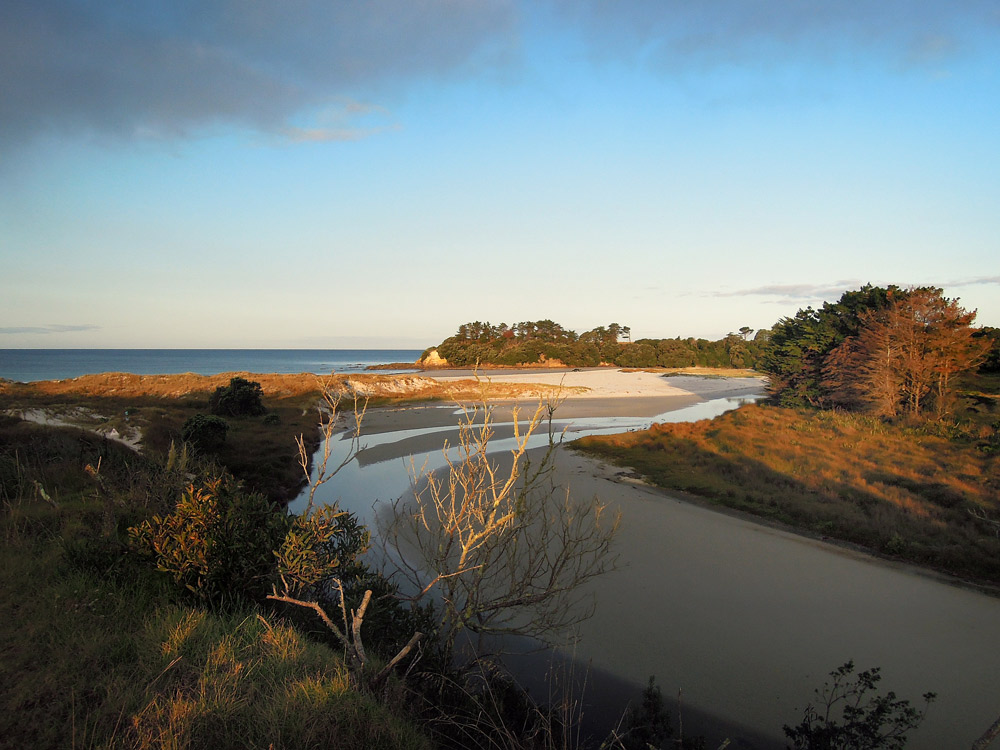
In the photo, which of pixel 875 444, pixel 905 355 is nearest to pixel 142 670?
pixel 875 444

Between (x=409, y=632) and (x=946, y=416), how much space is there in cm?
2533

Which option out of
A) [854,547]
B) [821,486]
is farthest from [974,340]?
[854,547]

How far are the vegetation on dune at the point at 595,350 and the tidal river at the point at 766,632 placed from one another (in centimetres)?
8710

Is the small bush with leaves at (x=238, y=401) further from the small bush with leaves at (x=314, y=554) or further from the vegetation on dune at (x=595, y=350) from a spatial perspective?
the vegetation on dune at (x=595, y=350)

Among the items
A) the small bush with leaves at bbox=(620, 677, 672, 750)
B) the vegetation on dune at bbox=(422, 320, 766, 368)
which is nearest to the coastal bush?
the small bush with leaves at bbox=(620, 677, 672, 750)

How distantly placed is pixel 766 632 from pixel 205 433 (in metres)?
16.6

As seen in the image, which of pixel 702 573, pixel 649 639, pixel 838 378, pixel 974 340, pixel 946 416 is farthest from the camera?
pixel 838 378

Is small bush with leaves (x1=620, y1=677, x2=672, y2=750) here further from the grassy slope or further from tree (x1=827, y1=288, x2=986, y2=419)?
tree (x1=827, y1=288, x2=986, y2=419)

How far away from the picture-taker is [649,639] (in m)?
7.76

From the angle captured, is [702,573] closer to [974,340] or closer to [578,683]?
[578,683]

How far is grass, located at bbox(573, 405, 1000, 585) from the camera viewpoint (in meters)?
11.3

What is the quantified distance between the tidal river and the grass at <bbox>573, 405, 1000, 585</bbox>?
1253 mm

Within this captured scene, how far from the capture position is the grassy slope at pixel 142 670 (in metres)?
3.62

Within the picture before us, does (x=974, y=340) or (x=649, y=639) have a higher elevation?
(x=974, y=340)
